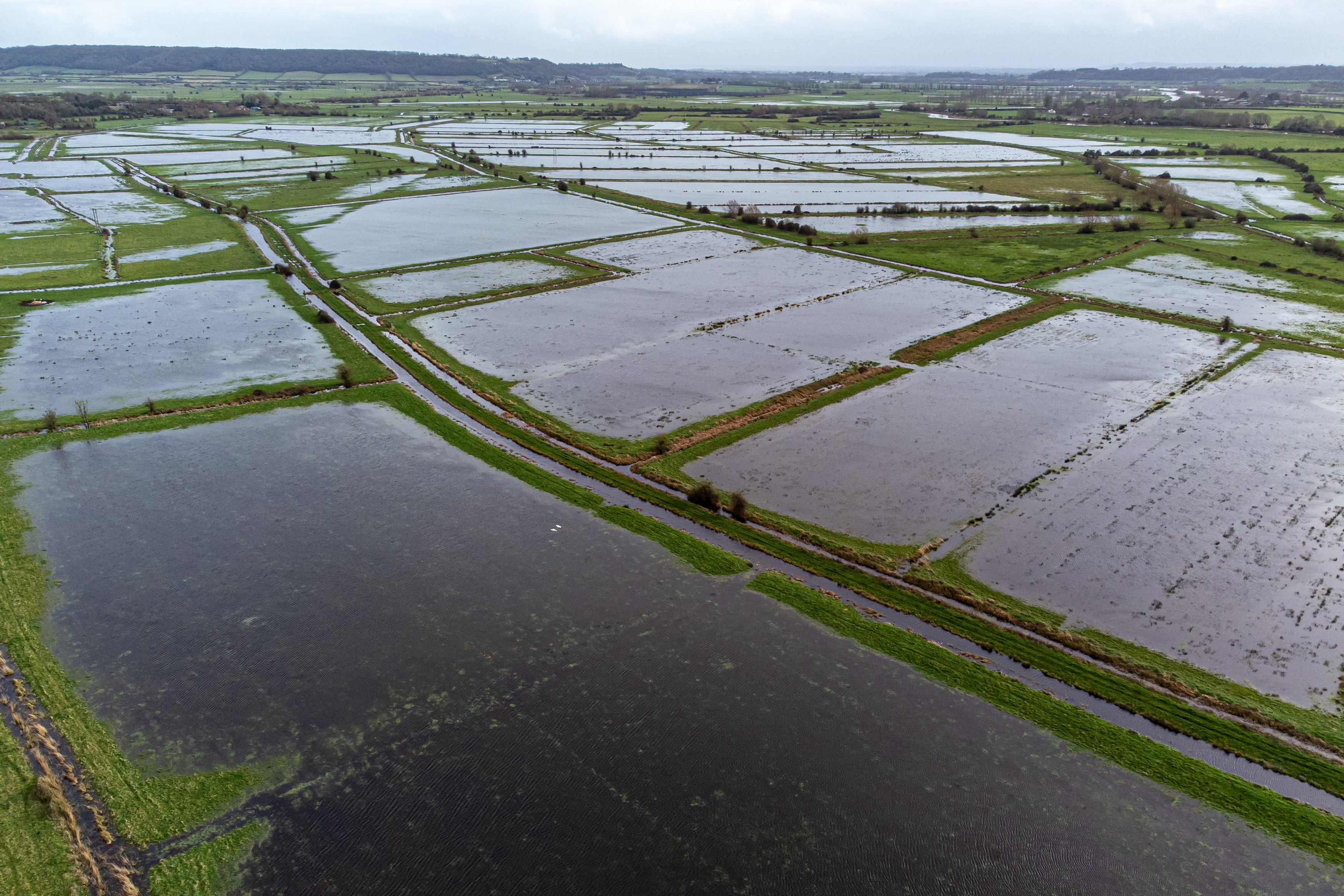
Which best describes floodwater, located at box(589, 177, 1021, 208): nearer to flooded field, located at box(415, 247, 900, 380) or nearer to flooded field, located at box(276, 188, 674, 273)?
flooded field, located at box(276, 188, 674, 273)

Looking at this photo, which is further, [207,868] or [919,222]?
[919,222]

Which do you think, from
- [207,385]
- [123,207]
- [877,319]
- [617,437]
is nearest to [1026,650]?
[617,437]

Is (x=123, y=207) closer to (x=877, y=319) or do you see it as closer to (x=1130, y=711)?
(x=877, y=319)

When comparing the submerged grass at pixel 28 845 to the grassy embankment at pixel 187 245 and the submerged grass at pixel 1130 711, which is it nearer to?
the submerged grass at pixel 1130 711

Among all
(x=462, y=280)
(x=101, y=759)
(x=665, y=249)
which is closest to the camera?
(x=101, y=759)

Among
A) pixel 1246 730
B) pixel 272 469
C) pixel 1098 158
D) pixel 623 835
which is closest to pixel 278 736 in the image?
pixel 623 835

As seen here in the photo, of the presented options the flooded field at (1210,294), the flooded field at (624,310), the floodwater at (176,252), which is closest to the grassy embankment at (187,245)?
the floodwater at (176,252)

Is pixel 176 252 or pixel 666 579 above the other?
pixel 176 252
